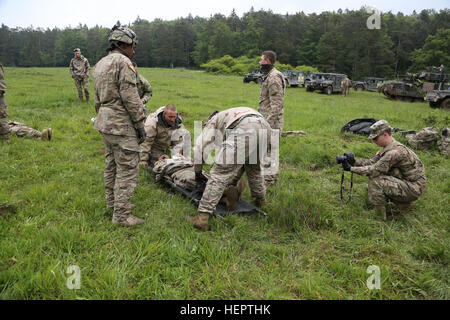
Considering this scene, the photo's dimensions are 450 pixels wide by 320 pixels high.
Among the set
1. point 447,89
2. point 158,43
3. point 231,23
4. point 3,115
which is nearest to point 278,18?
point 231,23

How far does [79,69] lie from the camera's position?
11.1 metres

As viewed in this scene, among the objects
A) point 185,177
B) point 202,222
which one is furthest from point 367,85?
point 202,222

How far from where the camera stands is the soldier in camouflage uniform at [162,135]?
5230mm

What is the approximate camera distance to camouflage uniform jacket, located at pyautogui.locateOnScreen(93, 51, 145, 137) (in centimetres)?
315

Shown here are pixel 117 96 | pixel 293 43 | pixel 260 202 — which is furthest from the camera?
pixel 293 43

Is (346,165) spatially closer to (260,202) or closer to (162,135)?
(260,202)

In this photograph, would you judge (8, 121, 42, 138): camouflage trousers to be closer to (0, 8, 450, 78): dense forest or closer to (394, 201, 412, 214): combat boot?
(394, 201, 412, 214): combat boot

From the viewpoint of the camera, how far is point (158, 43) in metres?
70.4

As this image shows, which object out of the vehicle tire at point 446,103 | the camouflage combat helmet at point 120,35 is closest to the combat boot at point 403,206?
the camouflage combat helmet at point 120,35

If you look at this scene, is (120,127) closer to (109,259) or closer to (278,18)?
(109,259)

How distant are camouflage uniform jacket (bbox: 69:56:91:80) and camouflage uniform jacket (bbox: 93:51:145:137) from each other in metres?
8.97

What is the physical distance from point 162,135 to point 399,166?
152 inches

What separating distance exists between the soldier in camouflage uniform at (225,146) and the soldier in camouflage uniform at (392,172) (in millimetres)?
1372

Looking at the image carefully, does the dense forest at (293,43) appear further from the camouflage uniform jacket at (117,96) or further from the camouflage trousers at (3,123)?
the camouflage uniform jacket at (117,96)
